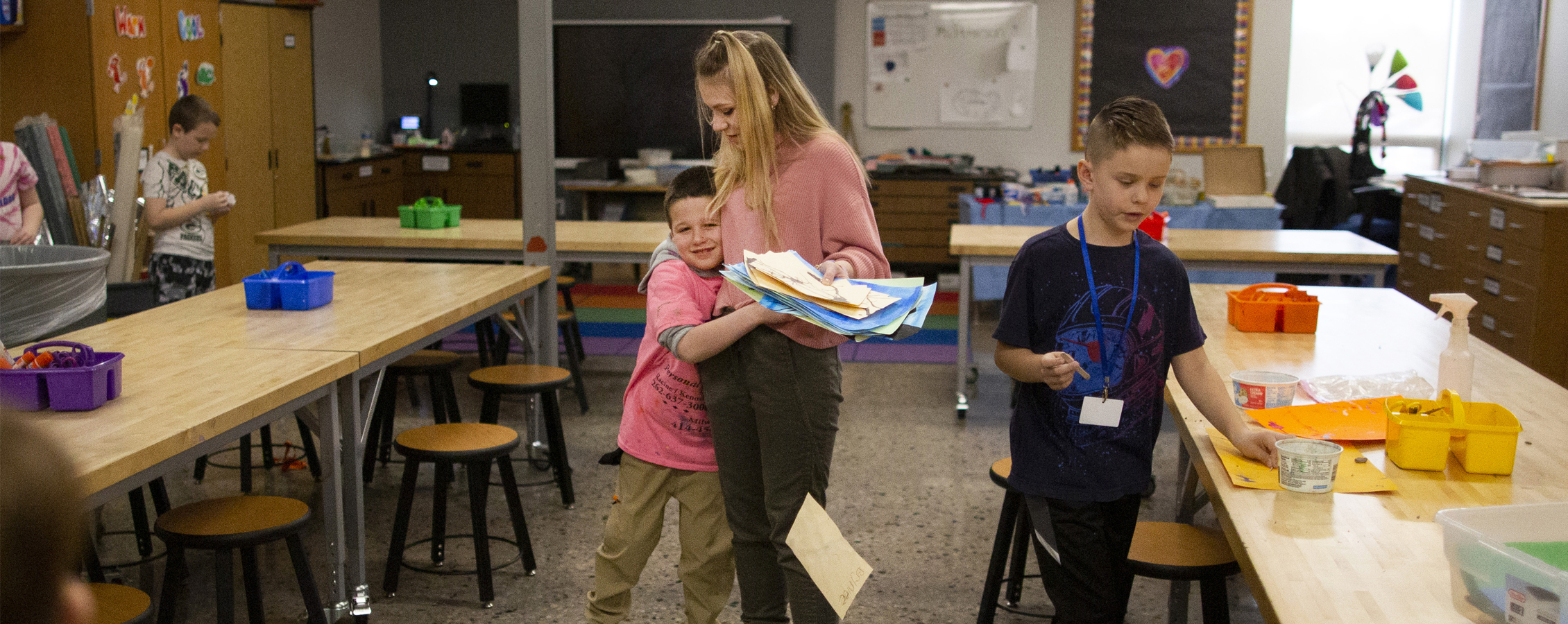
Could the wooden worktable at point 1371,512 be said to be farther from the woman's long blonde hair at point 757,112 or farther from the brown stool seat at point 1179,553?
the woman's long blonde hair at point 757,112

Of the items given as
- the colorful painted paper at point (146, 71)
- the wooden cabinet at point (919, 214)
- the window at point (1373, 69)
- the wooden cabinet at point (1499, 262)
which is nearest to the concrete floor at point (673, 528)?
the wooden cabinet at point (1499, 262)

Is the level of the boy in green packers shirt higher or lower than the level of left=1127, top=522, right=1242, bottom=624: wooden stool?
higher

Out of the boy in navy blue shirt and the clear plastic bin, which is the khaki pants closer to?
the boy in navy blue shirt

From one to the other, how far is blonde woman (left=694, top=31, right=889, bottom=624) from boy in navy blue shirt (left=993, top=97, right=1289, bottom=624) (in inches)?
12.1

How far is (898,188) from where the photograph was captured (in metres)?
8.52

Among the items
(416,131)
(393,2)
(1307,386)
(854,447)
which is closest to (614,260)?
(854,447)

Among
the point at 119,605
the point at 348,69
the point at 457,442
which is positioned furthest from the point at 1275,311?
the point at 348,69

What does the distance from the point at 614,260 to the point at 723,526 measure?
2.85 meters

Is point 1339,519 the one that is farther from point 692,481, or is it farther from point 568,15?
point 568,15

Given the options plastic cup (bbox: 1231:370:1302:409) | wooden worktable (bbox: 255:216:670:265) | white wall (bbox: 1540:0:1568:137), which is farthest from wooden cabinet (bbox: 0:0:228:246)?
white wall (bbox: 1540:0:1568:137)

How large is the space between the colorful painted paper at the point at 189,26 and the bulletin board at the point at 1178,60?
6.08 meters

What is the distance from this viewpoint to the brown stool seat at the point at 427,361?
3.81 m

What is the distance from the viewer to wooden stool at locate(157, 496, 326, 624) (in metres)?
2.30

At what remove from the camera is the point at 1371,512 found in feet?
5.40
